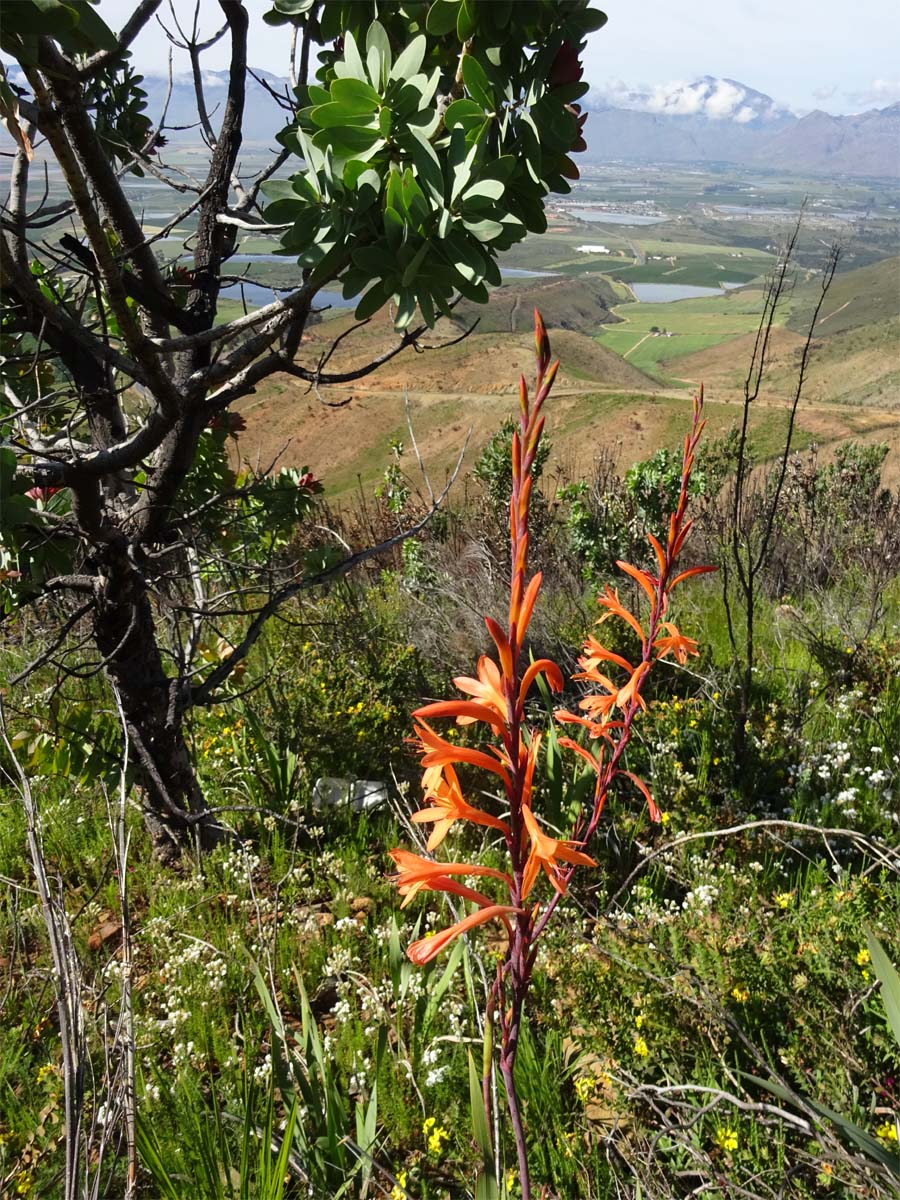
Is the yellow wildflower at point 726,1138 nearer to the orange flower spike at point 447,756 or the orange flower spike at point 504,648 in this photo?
the orange flower spike at point 447,756

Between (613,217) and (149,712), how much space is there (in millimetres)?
216302

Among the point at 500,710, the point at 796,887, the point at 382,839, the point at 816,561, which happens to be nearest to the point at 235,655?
the point at 382,839

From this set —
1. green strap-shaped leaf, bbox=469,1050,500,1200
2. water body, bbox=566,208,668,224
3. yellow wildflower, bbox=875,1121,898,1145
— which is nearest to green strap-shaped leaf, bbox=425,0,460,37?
green strap-shaped leaf, bbox=469,1050,500,1200

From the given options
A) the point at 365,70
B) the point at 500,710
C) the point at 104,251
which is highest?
the point at 365,70

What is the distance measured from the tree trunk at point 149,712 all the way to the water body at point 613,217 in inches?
7915

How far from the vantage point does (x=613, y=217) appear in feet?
629

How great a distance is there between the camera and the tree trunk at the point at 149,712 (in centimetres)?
232

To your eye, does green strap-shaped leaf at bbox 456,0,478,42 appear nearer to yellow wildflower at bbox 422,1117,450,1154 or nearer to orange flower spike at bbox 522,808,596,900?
orange flower spike at bbox 522,808,596,900

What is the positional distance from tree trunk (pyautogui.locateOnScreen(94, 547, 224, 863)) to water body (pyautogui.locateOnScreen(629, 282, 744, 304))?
13276 cm

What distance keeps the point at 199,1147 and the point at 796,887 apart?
206 centimetres

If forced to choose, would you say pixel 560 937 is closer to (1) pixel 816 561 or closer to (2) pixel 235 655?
(2) pixel 235 655

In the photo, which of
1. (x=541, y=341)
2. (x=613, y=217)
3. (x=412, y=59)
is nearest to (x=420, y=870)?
(x=541, y=341)

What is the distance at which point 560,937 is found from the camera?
7.39 ft

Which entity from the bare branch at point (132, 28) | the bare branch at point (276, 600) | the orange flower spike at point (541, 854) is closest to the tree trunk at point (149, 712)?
the bare branch at point (276, 600)
